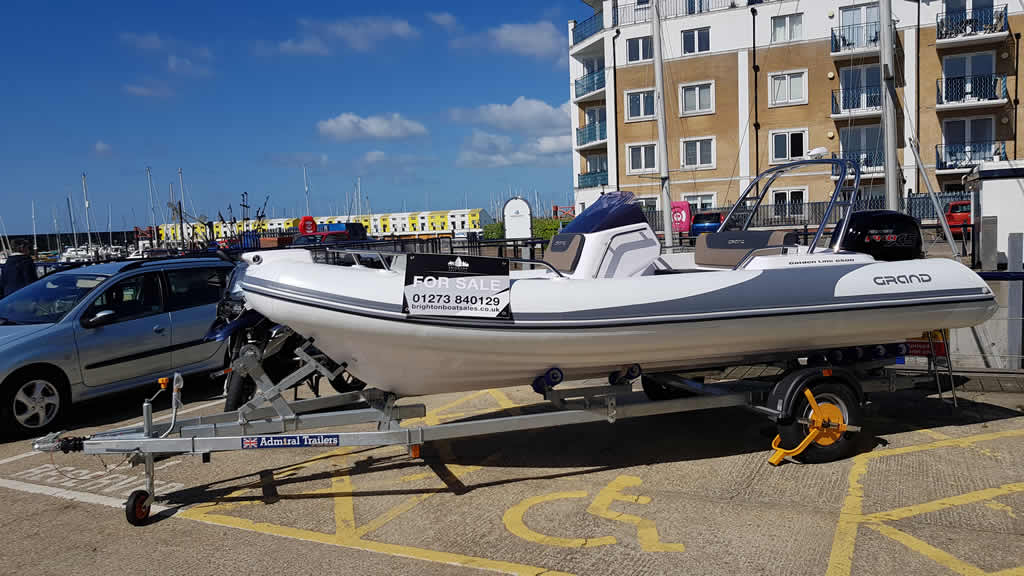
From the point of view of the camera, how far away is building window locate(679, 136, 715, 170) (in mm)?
32594

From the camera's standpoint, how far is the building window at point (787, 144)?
31281 mm

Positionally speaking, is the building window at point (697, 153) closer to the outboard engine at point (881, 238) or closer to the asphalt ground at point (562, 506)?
the outboard engine at point (881, 238)

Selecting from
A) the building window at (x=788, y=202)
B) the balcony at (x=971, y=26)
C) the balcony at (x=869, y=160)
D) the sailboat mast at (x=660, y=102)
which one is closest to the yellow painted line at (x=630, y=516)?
the sailboat mast at (x=660, y=102)

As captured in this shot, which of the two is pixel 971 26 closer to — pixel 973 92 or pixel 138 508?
pixel 973 92

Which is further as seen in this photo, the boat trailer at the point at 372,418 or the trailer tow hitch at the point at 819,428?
the trailer tow hitch at the point at 819,428

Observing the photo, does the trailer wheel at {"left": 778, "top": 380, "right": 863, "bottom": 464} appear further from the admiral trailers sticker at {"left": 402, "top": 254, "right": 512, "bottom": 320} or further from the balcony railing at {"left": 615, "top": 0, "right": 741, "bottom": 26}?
the balcony railing at {"left": 615, "top": 0, "right": 741, "bottom": 26}

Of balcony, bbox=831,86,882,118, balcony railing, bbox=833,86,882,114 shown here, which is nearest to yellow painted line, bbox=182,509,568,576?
balcony, bbox=831,86,882,118

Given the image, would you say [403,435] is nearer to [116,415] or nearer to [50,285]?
[116,415]

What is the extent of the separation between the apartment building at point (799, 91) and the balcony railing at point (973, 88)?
40 mm

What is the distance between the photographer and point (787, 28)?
31078mm

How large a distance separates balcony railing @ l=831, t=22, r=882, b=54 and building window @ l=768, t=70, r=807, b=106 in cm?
165

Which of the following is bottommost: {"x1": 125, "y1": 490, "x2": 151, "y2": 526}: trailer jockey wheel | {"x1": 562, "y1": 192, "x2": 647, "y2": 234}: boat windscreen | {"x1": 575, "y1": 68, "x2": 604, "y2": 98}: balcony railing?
{"x1": 125, "y1": 490, "x2": 151, "y2": 526}: trailer jockey wheel

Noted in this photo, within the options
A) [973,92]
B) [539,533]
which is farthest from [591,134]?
[539,533]

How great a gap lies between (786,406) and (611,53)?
3122 centimetres
